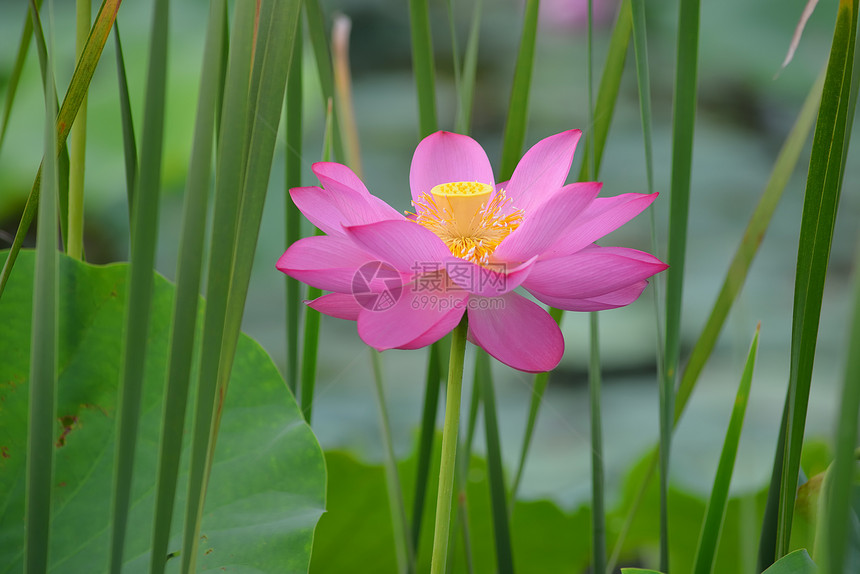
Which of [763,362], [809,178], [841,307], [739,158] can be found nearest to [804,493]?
[809,178]

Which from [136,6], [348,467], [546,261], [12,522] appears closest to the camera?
[546,261]

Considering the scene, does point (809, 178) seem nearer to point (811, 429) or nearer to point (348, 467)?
point (348, 467)

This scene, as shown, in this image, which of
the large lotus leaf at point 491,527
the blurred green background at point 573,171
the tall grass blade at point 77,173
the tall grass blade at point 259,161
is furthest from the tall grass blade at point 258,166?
the blurred green background at point 573,171

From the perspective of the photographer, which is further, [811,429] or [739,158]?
[739,158]

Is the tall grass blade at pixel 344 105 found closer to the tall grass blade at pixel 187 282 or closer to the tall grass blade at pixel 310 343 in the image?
the tall grass blade at pixel 310 343

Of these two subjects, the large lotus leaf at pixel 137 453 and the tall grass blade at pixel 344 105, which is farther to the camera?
the tall grass blade at pixel 344 105
